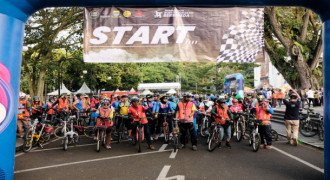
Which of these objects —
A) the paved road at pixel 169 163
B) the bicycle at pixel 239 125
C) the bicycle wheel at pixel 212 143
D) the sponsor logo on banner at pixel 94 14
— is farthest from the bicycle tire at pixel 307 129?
the sponsor logo on banner at pixel 94 14

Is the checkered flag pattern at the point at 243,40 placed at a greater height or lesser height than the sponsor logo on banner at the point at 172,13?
lesser

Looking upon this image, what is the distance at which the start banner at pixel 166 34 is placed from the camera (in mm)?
5020

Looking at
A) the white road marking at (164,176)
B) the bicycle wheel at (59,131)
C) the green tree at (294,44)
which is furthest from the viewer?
the green tree at (294,44)

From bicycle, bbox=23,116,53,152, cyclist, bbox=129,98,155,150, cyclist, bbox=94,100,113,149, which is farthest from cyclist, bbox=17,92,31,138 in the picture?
cyclist, bbox=129,98,155,150

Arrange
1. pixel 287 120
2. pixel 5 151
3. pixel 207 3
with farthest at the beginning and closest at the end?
pixel 287 120 → pixel 207 3 → pixel 5 151

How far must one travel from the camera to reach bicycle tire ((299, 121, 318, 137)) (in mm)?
11010

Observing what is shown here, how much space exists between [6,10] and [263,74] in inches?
2415

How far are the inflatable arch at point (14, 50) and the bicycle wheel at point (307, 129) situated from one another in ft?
24.4

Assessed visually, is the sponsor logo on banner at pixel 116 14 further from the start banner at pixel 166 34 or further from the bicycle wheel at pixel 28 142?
the bicycle wheel at pixel 28 142

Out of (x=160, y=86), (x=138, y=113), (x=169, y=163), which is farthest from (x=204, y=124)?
(x=160, y=86)

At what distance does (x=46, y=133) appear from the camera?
9.55 meters

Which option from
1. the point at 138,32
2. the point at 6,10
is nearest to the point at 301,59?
the point at 138,32

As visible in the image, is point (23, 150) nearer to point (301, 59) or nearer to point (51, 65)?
point (51, 65)

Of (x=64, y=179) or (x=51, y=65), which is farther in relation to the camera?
(x=51, y=65)
